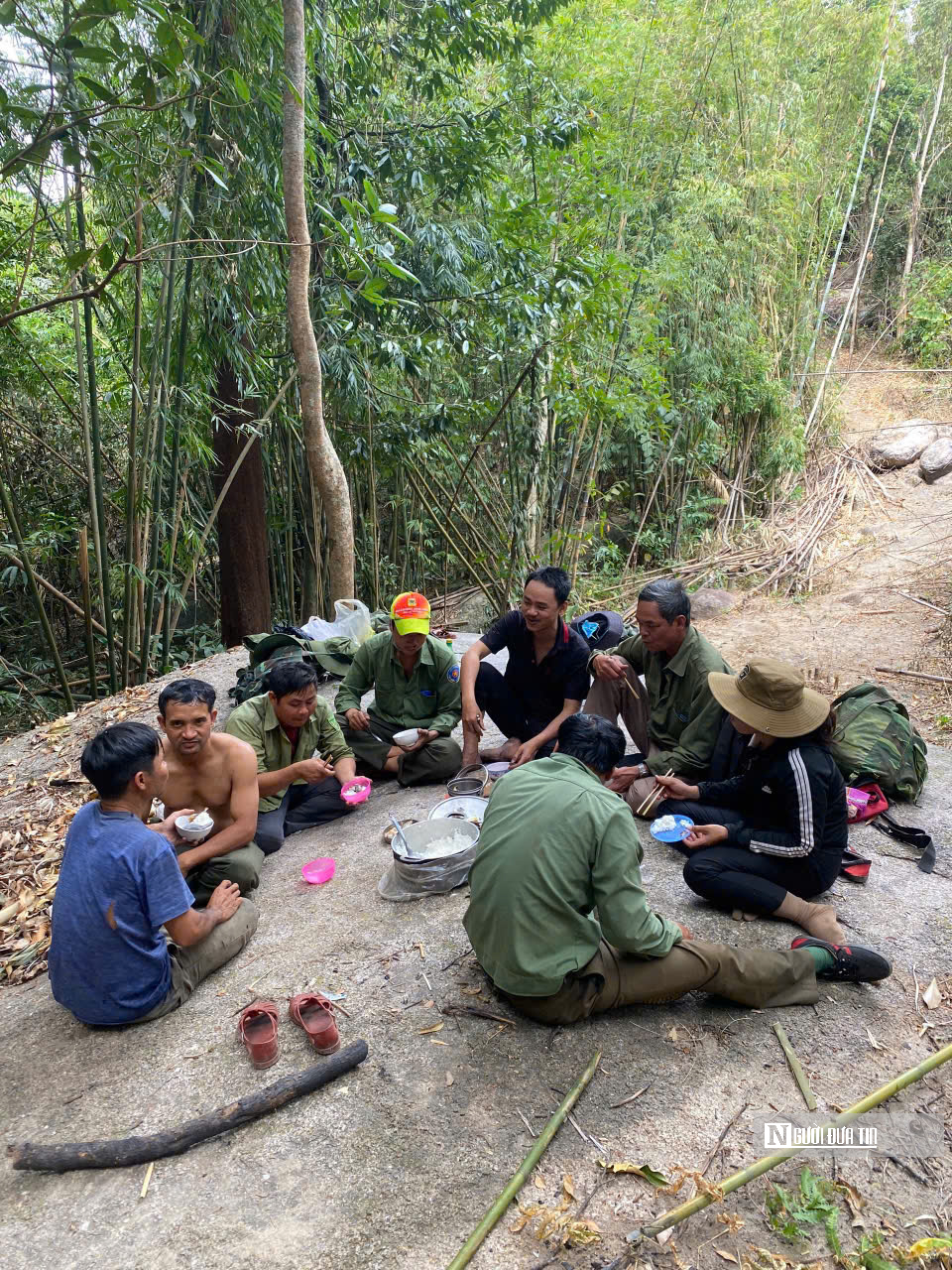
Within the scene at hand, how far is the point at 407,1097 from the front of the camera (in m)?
2.07

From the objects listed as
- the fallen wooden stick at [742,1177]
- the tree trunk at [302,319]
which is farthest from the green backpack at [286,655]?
the fallen wooden stick at [742,1177]

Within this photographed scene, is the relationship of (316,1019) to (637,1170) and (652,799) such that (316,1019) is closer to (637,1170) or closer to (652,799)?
(637,1170)

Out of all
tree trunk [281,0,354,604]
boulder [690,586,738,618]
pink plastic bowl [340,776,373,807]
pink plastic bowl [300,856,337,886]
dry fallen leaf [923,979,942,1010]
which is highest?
tree trunk [281,0,354,604]

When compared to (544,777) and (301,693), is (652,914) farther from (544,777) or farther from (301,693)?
(301,693)

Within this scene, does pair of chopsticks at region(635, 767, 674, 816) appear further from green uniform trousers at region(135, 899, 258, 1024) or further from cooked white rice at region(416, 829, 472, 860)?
green uniform trousers at region(135, 899, 258, 1024)

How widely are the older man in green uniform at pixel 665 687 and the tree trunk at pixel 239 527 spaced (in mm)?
3256

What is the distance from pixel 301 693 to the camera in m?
3.24

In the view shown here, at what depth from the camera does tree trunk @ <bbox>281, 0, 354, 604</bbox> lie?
12.4ft

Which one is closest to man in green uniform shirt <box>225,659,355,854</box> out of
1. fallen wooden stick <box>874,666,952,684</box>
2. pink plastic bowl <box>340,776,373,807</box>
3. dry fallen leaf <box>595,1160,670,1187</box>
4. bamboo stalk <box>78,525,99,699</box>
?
pink plastic bowl <box>340,776,373,807</box>

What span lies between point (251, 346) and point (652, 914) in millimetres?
4667

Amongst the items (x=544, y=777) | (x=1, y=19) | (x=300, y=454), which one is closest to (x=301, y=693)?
(x=544, y=777)

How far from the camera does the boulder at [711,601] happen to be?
857 cm

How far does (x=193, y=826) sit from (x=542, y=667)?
182cm

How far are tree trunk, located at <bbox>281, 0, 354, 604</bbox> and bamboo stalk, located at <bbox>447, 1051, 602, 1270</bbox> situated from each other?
336 cm
